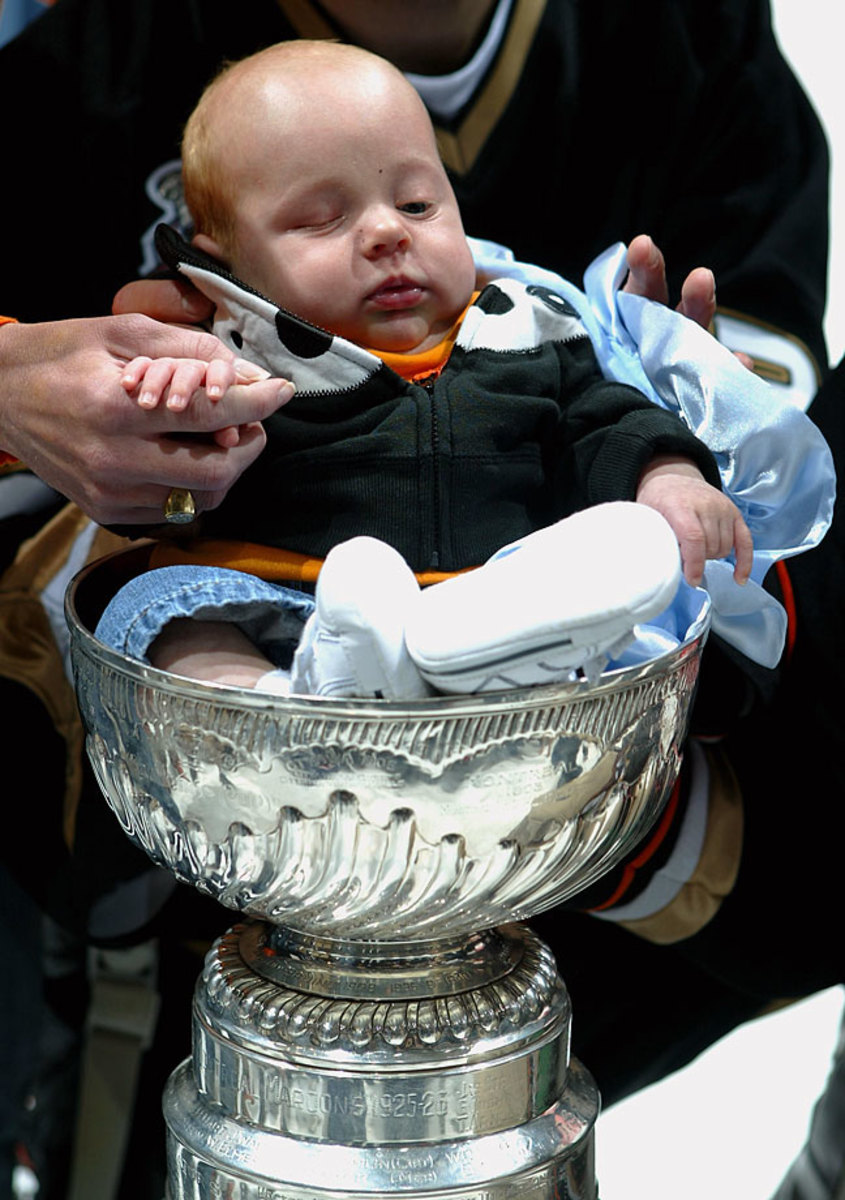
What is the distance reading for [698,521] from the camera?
18.1 inches

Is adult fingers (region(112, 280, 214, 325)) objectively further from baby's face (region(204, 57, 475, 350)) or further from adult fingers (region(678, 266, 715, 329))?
adult fingers (region(678, 266, 715, 329))

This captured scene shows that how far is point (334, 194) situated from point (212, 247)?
6 centimetres

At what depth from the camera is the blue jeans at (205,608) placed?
464mm

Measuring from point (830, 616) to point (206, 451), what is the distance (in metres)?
0.34

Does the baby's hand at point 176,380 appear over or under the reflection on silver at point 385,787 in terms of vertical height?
over

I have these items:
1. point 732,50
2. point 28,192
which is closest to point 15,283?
point 28,192

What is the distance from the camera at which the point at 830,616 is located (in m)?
0.68

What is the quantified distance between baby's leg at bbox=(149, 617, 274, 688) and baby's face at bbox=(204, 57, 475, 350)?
0.13 metres

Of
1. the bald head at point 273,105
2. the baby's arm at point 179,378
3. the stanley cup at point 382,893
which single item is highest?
the bald head at point 273,105

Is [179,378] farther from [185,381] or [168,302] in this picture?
[168,302]

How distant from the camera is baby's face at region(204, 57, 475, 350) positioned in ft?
1.73

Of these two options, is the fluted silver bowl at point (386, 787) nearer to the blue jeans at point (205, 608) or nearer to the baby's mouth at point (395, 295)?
the blue jeans at point (205, 608)

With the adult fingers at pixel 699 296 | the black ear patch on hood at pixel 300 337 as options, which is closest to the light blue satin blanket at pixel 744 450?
the adult fingers at pixel 699 296

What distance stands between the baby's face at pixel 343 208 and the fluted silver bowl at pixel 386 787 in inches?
6.4
